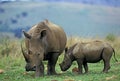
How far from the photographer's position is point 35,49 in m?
12.1

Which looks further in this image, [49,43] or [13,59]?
[13,59]

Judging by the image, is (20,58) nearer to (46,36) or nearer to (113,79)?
(46,36)

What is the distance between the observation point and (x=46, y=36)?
12664 mm

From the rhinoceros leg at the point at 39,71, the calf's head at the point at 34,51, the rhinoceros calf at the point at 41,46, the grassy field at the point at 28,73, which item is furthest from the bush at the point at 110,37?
the calf's head at the point at 34,51

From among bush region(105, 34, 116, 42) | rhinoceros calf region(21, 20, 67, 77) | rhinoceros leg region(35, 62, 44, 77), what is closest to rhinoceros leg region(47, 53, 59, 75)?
rhinoceros calf region(21, 20, 67, 77)

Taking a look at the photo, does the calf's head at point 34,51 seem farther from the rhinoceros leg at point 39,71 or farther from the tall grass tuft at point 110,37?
the tall grass tuft at point 110,37

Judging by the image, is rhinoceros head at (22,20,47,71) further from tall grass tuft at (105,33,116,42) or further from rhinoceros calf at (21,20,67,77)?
tall grass tuft at (105,33,116,42)

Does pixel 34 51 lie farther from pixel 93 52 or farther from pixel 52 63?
pixel 93 52

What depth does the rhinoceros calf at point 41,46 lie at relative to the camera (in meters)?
12.1

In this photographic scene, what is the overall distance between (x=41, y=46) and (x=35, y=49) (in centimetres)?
27

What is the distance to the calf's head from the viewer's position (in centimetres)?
1199

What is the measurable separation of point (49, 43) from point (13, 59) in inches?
237

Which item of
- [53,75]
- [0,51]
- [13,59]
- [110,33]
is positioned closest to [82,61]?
[53,75]

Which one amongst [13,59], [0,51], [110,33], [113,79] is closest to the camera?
[113,79]
